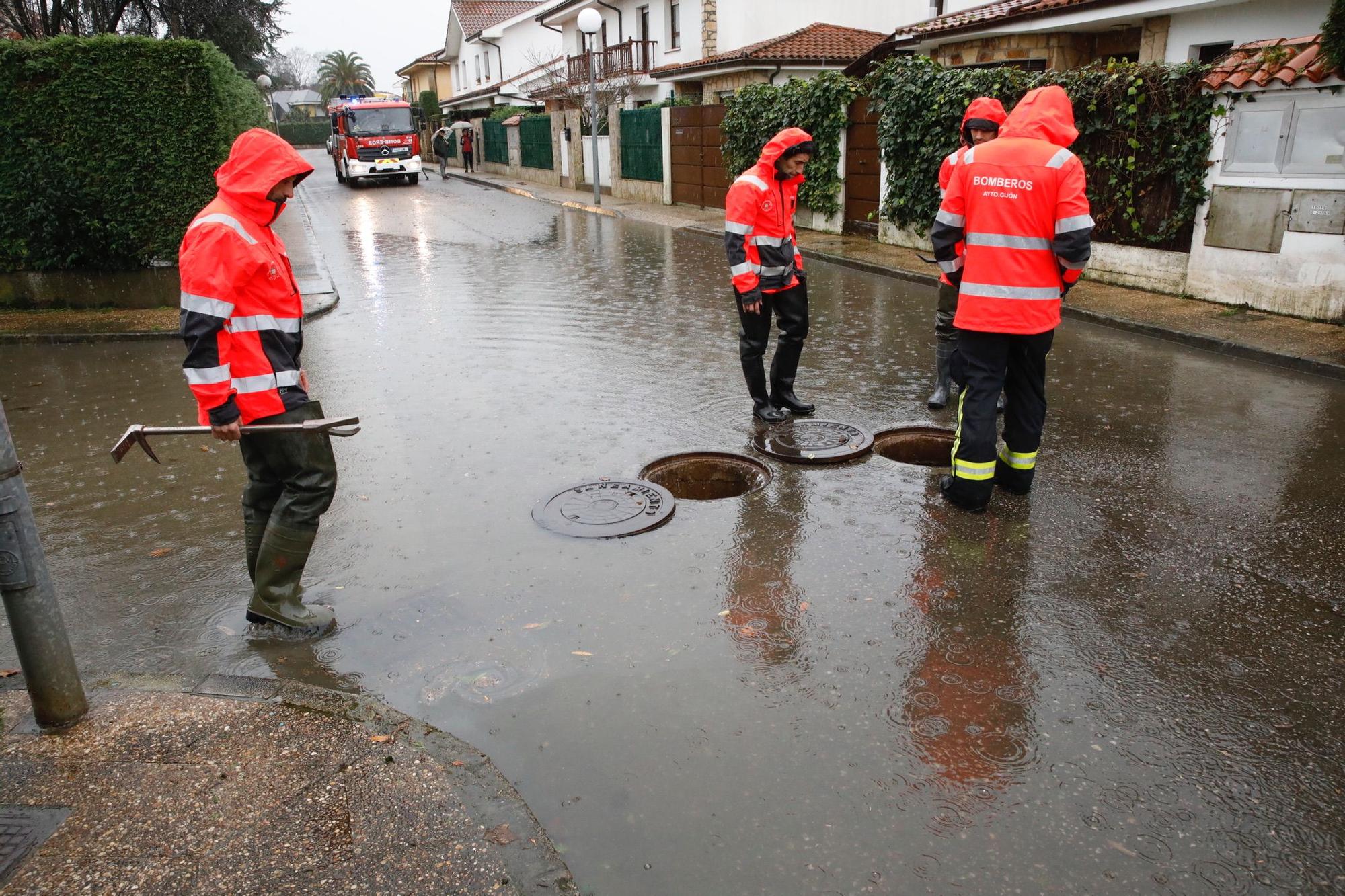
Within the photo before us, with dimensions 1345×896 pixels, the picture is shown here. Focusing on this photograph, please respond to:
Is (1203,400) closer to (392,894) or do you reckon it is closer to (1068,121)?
(1068,121)

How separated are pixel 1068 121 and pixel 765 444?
245 centimetres

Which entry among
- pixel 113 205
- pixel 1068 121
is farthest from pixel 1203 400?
pixel 113 205

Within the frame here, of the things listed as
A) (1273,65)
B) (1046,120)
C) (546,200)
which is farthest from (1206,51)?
(546,200)

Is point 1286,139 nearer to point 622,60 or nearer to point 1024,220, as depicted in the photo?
point 1024,220

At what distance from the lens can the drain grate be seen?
2521 millimetres

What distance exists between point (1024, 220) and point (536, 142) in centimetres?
3132

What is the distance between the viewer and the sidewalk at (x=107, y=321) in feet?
30.8

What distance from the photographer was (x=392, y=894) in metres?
2.41

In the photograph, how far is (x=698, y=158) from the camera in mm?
21922

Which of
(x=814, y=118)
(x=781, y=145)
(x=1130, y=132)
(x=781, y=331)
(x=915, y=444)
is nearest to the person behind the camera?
(x=781, y=145)

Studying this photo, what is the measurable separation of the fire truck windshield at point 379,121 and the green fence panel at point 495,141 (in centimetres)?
569

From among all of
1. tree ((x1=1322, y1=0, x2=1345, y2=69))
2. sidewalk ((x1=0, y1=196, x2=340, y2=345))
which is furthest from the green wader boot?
tree ((x1=1322, y1=0, x2=1345, y2=69))

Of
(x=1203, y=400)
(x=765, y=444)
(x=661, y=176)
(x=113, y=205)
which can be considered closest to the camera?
(x=765, y=444)

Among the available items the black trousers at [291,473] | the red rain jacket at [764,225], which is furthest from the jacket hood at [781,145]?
the black trousers at [291,473]
